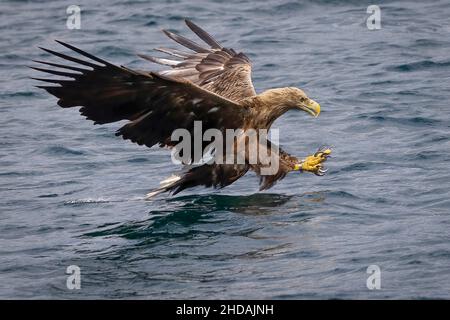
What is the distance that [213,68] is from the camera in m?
10.8

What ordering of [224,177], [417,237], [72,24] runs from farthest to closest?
[72,24] < [224,177] < [417,237]

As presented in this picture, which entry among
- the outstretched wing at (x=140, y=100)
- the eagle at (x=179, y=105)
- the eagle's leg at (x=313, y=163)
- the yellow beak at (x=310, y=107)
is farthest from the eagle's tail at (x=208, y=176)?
the yellow beak at (x=310, y=107)

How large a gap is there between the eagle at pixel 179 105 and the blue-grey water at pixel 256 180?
1.07ft

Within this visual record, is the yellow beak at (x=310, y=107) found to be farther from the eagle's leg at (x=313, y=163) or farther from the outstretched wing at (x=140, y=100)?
the outstretched wing at (x=140, y=100)

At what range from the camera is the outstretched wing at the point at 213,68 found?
10326 mm

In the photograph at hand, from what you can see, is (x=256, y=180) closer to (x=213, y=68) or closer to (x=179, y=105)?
(x=213, y=68)

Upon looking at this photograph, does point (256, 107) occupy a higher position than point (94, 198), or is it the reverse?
point (256, 107)

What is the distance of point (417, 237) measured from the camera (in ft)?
27.4

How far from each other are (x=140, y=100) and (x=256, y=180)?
2.21m

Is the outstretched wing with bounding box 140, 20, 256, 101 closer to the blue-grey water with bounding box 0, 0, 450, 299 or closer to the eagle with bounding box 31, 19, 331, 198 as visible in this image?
the eagle with bounding box 31, 19, 331, 198

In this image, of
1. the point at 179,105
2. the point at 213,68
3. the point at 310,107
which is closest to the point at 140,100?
the point at 179,105

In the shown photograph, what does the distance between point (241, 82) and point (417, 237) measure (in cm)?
294
